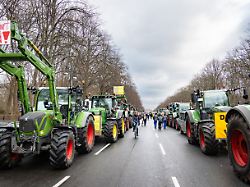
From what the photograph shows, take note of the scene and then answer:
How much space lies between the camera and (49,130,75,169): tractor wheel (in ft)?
22.4

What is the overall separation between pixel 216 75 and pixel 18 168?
4668 centimetres

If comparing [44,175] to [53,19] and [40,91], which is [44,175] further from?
[53,19]

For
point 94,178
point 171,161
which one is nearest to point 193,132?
point 171,161

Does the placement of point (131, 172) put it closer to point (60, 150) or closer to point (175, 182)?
point (175, 182)

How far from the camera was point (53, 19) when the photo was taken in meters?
21.0

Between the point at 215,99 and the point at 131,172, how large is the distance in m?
6.24

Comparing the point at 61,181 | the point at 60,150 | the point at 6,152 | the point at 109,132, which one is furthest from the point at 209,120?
the point at 6,152

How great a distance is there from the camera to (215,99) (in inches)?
441

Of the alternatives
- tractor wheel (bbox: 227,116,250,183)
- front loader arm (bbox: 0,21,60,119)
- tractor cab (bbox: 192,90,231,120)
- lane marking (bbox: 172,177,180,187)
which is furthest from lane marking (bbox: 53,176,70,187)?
tractor cab (bbox: 192,90,231,120)

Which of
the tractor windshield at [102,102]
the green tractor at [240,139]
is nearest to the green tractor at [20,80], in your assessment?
the green tractor at [240,139]

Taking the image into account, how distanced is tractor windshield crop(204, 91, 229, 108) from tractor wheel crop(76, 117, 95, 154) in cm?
519

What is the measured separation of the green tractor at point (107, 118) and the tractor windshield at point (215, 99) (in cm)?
486

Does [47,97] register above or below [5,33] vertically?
below

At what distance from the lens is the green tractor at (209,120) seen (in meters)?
7.97
